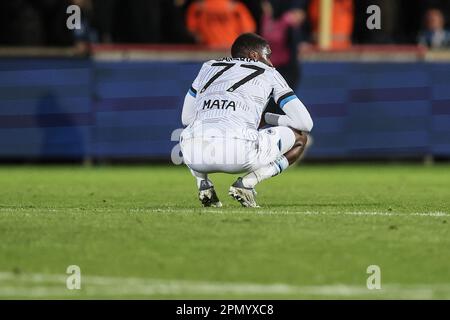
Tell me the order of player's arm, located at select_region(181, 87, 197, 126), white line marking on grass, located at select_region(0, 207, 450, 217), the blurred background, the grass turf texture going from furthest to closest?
the blurred background, player's arm, located at select_region(181, 87, 197, 126), white line marking on grass, located at select_region(0, 207, 450, 217), the grass turf texture

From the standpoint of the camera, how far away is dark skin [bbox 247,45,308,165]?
1166 centimetres

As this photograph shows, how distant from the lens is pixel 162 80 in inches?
798

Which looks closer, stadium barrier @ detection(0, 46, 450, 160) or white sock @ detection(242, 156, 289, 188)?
white sock @ detection(242, 156, 289, 188)

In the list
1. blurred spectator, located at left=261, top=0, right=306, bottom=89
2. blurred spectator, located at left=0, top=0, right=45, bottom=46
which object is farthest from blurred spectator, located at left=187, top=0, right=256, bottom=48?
blurred spectator, located at left=0, top=0, right=45, bottom=46

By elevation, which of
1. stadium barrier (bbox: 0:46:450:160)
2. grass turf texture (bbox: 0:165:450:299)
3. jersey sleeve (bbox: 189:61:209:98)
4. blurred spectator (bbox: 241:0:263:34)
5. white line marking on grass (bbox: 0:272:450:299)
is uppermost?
blurred spectator (bbox: 241:0:263:34)

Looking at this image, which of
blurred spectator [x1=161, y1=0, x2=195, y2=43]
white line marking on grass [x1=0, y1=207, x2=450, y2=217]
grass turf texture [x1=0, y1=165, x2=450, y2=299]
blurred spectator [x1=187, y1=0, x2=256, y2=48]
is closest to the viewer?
grass turf texture [x1=0, y1=165, x2=450, y2=299]

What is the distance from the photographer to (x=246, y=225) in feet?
32.9

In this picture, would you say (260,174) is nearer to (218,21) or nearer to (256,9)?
(218,21)

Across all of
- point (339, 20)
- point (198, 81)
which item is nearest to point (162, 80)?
point (339, 20)

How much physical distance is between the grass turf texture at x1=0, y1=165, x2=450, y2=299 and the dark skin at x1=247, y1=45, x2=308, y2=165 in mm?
471

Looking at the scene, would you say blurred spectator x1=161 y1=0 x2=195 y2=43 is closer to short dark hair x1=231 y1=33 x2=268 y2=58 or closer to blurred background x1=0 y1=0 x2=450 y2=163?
blurred background x1=0 y1=0 x2=450 y2=163

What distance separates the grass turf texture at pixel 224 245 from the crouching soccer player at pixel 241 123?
36 centimetres

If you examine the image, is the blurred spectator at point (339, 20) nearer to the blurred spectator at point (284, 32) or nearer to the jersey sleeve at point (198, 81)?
the blurred spectator at point (284, 32)

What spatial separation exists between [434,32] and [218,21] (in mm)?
3577
